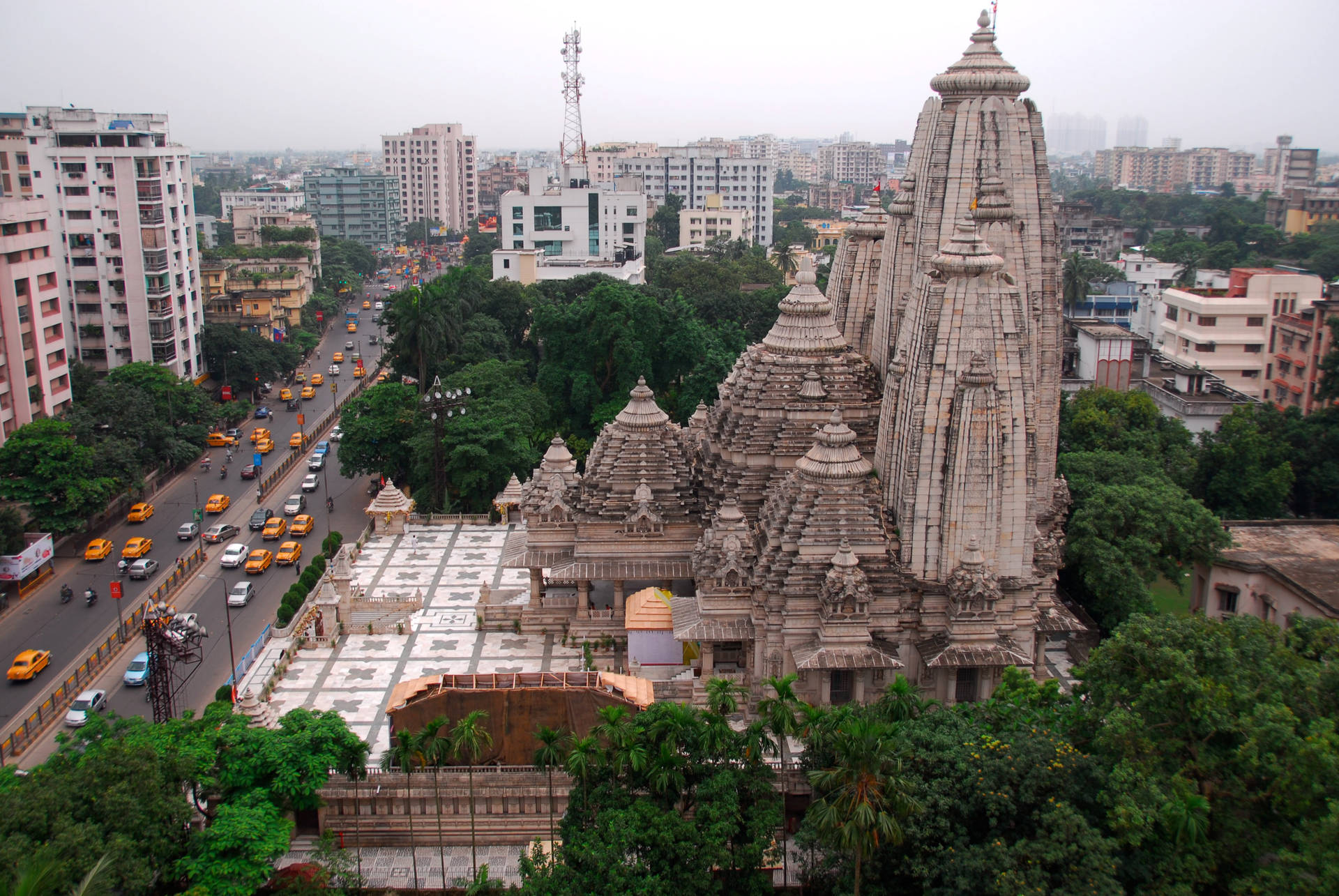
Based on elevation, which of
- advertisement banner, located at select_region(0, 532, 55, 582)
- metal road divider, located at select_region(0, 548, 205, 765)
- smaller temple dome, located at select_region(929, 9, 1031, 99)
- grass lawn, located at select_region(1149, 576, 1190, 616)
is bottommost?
metal road divider, located at select_region(0, 548, 205, 765)

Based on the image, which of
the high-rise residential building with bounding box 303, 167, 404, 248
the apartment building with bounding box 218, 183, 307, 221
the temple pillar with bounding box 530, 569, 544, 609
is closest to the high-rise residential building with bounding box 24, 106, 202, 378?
the temple pillar with bounding box 530, 569, 544, 609

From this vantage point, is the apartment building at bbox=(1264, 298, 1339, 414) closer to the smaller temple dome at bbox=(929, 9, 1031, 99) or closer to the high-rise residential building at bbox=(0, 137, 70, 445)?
the smaller temple dome at bbox=(929, 9, 1031, 99)

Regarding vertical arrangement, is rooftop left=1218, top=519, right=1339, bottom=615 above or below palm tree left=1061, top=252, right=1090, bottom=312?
below

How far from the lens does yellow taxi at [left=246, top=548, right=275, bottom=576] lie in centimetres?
4991

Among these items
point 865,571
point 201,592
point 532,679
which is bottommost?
point 201,592

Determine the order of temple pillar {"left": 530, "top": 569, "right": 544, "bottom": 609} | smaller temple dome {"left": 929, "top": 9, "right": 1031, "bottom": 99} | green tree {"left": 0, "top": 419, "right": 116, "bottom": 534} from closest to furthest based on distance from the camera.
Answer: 1. smaller temple dome {"left": 929, "top": 9, "right": 1031, "bottom": 99}
2. temple pillar {"left": 530, "top": 569, "right": 544, "bottom": 609}
3. green tree {"left": 0, "top": 419, "right": 116, "bottom": 534}

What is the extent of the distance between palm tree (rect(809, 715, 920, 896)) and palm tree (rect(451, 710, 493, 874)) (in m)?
8.05

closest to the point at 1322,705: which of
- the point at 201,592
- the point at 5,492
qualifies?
the point at 201,592

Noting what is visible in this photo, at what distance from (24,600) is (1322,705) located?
152 ft

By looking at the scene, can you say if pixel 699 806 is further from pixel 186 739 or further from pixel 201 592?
pixel 201 592

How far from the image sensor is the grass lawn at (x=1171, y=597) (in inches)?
1783

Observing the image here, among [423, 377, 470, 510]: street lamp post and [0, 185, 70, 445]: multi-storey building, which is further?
[0, 185, 70, 445]: multi-storey building

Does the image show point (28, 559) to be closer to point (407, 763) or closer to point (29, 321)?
point (29, 321)

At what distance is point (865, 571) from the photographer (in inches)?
1280
